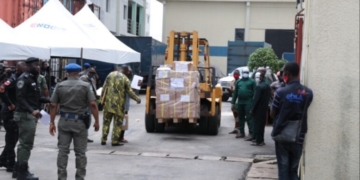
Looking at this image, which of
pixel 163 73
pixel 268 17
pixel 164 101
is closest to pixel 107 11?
pixel 268 17

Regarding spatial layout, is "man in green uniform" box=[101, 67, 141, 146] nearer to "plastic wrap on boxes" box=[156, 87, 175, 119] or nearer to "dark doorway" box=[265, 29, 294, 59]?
"plastic wrap on boxes" box=[156, 87, 175, 119]

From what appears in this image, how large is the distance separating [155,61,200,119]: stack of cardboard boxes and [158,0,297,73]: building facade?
2883cm

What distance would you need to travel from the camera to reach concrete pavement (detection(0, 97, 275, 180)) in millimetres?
9327

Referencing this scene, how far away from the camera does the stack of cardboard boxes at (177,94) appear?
523 inches

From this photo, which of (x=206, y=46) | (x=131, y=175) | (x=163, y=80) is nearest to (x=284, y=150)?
(x=131, y=175)

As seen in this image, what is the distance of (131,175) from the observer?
9141 mm

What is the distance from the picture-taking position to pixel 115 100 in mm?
12188

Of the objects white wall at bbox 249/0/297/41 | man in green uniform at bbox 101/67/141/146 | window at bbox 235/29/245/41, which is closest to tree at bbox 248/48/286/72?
man in green uniform at bbox 101/67/141/146

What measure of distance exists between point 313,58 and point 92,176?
4.18 metres

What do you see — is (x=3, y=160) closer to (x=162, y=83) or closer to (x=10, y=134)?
(x=10, y=134)

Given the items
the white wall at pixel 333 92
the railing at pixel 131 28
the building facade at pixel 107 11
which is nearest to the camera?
the white wall at pixel 333 92

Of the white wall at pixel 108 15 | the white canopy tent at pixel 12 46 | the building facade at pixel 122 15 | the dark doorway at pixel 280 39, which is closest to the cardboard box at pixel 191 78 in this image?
the white canopy tent at pixel 12 46

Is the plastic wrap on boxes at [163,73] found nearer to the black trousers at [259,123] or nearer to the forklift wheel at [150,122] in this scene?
the forklift wheel at [150,122]

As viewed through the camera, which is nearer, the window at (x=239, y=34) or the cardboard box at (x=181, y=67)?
the cardboard box at (x=181, y=67)
